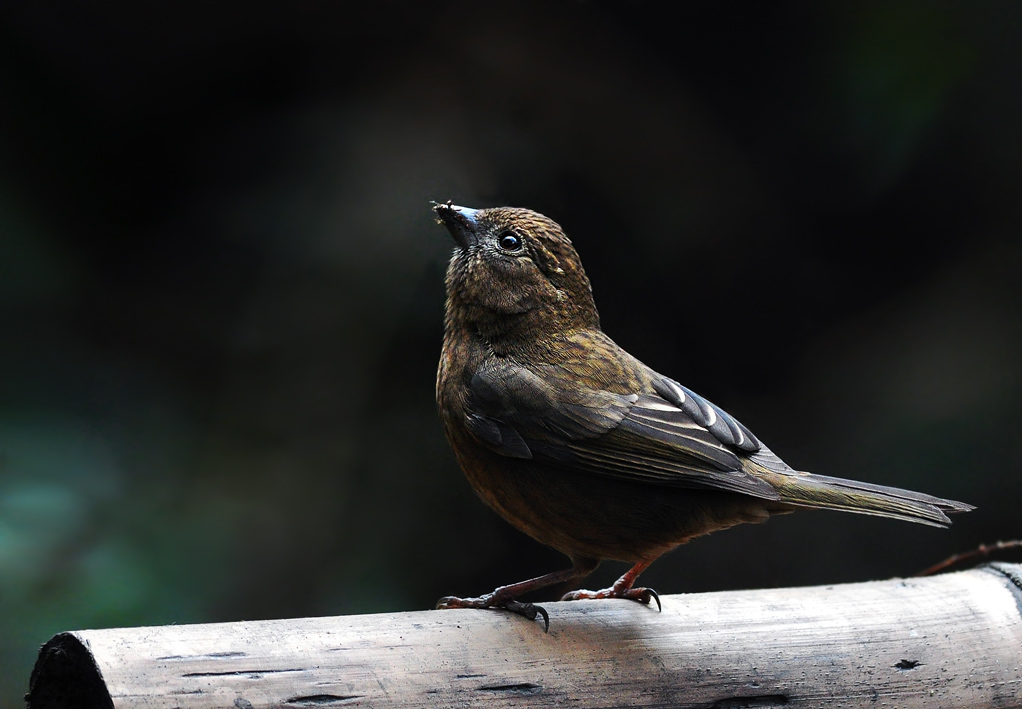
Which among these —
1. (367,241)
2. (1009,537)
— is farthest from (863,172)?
(367,241)

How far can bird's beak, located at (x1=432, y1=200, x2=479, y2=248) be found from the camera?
294 centimetres

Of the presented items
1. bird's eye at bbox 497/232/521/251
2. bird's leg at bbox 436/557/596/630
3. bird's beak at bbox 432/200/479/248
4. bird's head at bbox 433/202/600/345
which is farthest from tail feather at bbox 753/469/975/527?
bird's beak at bbox 432/200/479/248

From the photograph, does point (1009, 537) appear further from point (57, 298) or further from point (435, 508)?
point (57, 298)

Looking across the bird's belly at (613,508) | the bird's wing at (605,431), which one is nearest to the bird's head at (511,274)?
the bird's wing at (605,431)

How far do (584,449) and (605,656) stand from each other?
523 mm

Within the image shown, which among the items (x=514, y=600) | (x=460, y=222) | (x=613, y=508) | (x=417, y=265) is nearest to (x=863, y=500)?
(x=613, y=508)

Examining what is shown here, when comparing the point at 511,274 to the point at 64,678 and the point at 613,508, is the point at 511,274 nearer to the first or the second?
Answer: the point at 613,508

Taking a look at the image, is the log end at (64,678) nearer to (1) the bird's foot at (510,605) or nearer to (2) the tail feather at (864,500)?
(1) the bird's foot at (510,605)

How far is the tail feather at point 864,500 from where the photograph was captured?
7.93 ft

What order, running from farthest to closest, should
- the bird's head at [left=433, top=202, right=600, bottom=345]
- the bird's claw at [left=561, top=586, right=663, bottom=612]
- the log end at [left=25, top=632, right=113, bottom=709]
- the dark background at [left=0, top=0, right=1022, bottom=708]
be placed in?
the dark background at [left=0, top=0, right=1022, bottom=708] < the bird's head at [left=433, top=202, right=600, bottom=345] < the bird's claw at [left=561, top=586, right=663, bottom=612] < the log end at [left=25, top=632, right=113, bottom=709]

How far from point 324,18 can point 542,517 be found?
7.98 ft

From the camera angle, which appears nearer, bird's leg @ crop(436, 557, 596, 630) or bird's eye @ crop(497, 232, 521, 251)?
bird's leg @ crop(436, 557, 596, 630)

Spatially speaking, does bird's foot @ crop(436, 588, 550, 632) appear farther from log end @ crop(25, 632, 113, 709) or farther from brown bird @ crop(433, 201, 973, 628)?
log end @ crop(25, 632, 113, 709)

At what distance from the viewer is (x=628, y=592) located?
2830 mm
